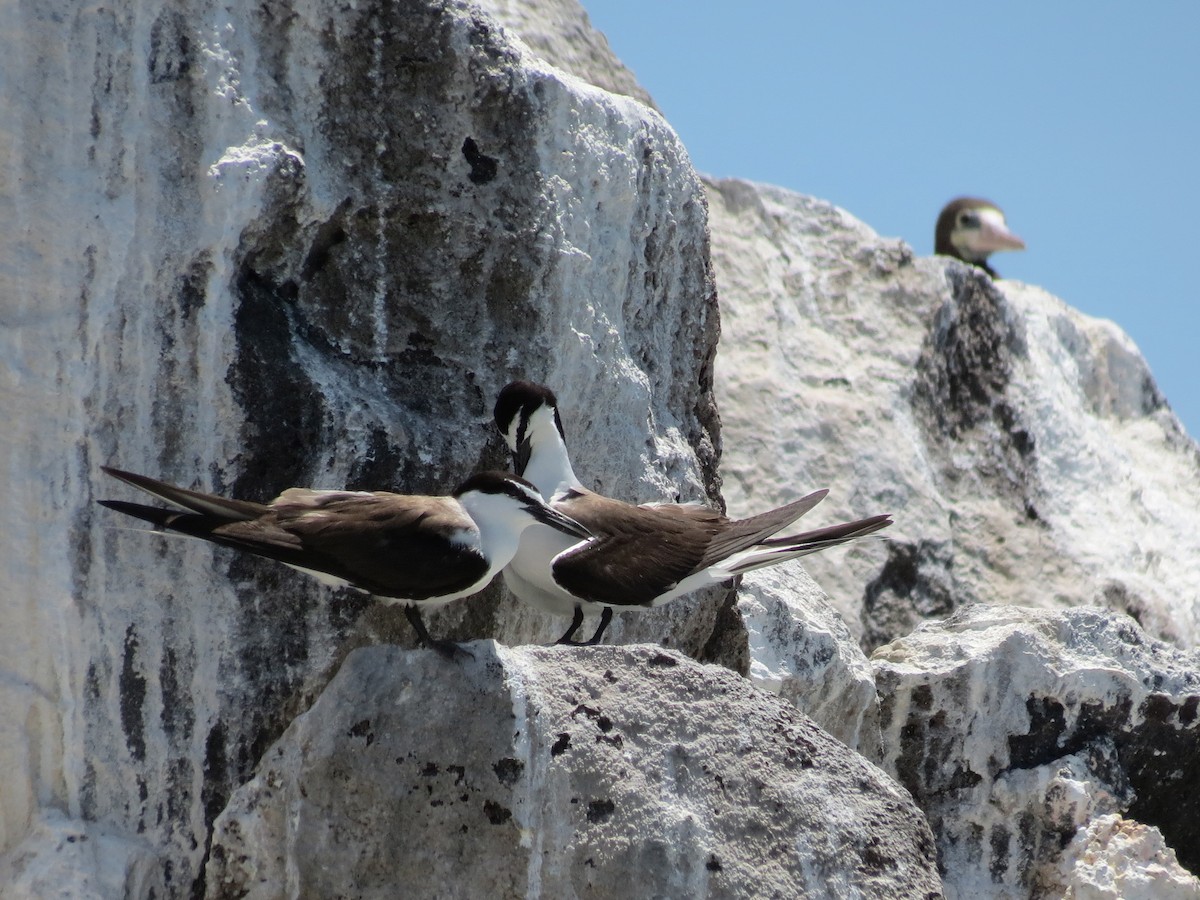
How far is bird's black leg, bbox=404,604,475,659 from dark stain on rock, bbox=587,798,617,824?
533 mm

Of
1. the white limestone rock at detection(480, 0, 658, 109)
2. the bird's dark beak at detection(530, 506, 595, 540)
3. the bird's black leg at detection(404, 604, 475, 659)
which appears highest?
the white limestone rock at detection(480, 0, 658, 109)

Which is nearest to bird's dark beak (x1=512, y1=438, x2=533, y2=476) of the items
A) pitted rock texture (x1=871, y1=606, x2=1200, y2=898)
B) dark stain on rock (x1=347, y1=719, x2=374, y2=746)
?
dark stain on rock (x1=347, y1=719, x2=374, y2=746)

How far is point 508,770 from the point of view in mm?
4328

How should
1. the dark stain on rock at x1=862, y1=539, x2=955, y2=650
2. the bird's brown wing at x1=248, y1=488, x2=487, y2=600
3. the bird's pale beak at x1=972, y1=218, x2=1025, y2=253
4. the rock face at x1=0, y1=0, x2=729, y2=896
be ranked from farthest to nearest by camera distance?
1. the bird's pale beak at x1=972, y1=218, x2=1025, y2=253
2. the dark stain on rock at x1=862, y1=539, x2=955, y2=650
3. the rock face at x1=0, y1=0, x2=729, y2=896
4. the bird's brown wing at x1=248, y1=488, x2=487, y2=600

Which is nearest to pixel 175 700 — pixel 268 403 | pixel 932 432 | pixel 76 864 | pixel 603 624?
pixel 76 864

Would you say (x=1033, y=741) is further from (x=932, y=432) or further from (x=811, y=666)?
(x=932, y=432)

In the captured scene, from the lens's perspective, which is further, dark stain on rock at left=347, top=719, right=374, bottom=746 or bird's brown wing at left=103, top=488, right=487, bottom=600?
bird's brown wing at left=103, top=488, right=487, bottom=600

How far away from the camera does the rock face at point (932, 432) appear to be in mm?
8961

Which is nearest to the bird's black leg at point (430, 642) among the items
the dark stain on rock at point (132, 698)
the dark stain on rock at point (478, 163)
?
the dark stain on rock at point (132, 698)

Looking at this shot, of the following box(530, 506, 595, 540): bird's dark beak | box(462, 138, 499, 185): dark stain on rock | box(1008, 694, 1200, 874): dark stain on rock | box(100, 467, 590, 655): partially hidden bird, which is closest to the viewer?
box(100, 467, 590, 655): partially hidden bird

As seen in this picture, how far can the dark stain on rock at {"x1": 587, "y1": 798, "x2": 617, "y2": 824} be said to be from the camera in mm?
4365

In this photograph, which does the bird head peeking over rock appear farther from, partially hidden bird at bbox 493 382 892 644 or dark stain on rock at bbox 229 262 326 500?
dark stain on rock at bbox 229 262 326 500

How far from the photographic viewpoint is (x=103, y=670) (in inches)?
187

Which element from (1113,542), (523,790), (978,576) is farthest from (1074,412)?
(523,790)
